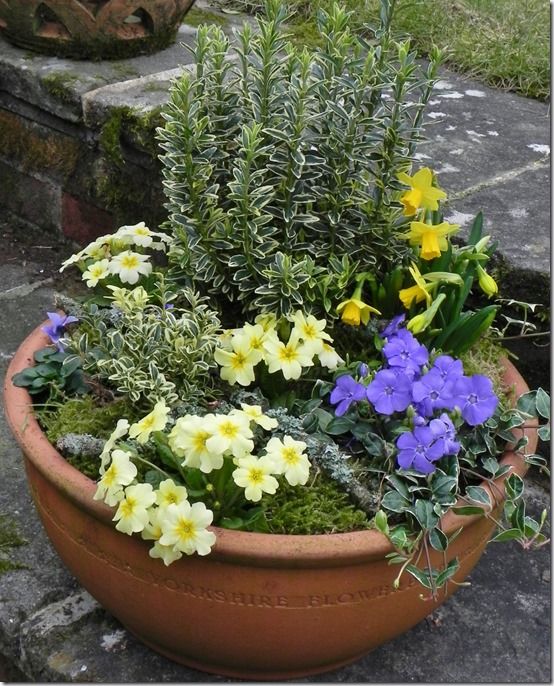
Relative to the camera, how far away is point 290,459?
175cm

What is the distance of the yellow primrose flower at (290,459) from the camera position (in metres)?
1.73

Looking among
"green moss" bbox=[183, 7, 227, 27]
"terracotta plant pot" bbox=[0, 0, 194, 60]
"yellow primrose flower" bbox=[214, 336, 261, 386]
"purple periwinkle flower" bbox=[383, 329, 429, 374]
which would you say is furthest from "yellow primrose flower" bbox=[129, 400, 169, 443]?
"green moss" bbox=[183, 7, 227, 27]

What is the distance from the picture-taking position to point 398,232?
213 cm

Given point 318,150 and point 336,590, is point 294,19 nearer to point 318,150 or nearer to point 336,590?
point 318,150

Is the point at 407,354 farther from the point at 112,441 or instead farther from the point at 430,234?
the point at 112,441

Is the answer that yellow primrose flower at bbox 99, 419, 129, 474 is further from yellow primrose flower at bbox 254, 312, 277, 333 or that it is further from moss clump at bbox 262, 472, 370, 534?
yellow primrose flower at bbox 254, 312, 277, 333

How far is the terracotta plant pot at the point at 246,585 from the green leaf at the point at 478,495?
0.13 ft

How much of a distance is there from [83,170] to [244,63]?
4.55 ft

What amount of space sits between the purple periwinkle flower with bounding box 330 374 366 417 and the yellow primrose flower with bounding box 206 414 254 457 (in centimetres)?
26

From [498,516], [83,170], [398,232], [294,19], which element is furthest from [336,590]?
[294,19]

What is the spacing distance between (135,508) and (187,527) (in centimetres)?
10

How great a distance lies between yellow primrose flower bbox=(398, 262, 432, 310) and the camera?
6.62 ft

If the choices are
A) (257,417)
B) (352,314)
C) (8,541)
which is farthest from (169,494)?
(8,541)

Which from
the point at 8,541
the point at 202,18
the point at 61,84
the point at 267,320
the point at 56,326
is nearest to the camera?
the point at 267,320
